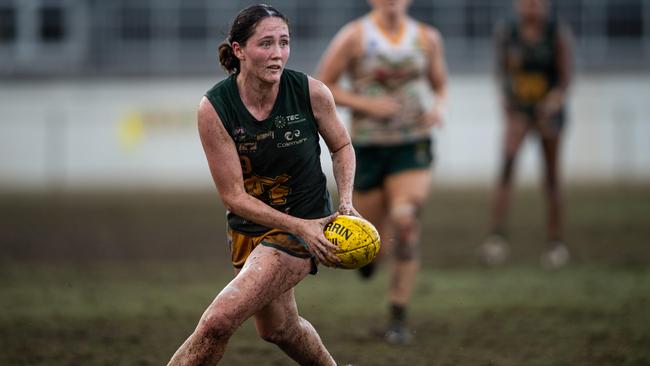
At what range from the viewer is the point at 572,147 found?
29016 mm

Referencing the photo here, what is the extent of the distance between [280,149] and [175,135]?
2460 centimetres

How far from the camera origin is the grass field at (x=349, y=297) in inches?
292

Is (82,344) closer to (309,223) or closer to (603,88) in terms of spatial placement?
(309,223)

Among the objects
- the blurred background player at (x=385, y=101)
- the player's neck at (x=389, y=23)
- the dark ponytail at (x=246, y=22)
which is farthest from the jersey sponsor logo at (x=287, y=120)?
the player's neck at (x=389, y=23)

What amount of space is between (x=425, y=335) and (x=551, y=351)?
116 centimetres

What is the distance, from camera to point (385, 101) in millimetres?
8773

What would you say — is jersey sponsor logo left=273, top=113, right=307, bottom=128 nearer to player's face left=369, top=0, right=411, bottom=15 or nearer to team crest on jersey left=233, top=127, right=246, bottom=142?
team crest on jersey left=233, top=127, right=246, bottom=142

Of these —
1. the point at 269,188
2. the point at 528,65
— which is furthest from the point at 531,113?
the point at 269,188

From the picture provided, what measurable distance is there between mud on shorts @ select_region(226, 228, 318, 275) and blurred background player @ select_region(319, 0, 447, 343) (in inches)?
117

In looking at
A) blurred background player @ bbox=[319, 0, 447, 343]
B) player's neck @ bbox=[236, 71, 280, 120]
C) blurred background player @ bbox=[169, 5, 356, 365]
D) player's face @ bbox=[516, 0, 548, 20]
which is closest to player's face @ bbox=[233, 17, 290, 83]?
blurred background player @ bbox=[169, 5, 356, 365]

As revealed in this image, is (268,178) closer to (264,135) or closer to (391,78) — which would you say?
(264,135)

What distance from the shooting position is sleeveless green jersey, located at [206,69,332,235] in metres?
5.52

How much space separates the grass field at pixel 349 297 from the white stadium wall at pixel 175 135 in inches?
430

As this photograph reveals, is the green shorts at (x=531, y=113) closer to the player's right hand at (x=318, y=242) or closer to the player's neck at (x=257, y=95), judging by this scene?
the player's neck at (x=257, y=95)
